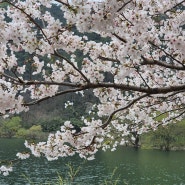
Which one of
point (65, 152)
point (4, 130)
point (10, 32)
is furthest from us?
point (4, 130)

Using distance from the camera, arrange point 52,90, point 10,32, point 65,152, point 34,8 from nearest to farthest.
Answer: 1. point 10,32
2. point 34,8
3. point 52,90
4. point 65,152

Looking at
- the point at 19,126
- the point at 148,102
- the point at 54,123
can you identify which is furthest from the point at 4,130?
the point at 148,102

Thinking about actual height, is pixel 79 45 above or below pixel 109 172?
above

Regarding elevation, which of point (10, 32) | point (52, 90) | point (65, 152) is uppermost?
point (10, 32)

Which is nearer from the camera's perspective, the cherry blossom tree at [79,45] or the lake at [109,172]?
the cherry blossom tree at [79,45]

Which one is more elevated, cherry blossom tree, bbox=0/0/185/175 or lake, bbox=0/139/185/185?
cherry blossom tree, bbox=0/0/185/175

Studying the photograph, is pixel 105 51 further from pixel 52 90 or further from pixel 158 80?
pixel 158 80

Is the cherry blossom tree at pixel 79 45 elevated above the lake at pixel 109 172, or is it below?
above

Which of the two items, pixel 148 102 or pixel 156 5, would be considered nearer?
pixel 156 5

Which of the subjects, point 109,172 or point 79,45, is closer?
point 79,45

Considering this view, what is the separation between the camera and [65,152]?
6.05 m

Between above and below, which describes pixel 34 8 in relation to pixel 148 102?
above

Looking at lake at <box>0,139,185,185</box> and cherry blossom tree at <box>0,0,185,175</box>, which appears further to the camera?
lake at <box>0,139,185,185</box>

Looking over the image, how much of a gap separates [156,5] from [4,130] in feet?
284
